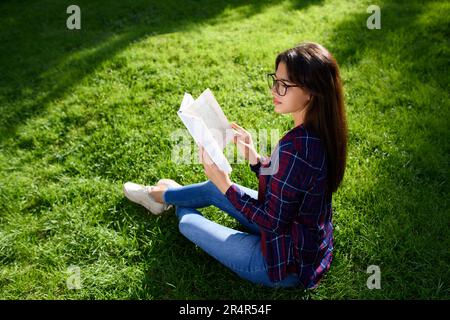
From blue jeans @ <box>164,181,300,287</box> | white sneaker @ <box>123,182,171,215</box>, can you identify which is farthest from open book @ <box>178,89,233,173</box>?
white sneaker @ <box>123,182,171,215</box>

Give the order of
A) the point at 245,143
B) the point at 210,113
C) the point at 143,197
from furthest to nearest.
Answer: the point at 143,197 → the point at 245,143 → the point at 210,113

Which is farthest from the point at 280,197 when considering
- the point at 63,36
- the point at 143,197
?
the point at 63,36

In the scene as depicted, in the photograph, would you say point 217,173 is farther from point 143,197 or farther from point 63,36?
point 63,36

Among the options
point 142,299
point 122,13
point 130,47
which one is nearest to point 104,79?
point 130,47

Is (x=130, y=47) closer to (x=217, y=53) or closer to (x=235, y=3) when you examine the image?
(x=217, y=53)

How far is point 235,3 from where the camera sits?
22.8ft

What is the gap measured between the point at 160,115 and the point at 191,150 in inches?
22.9

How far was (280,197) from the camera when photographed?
2.08 m

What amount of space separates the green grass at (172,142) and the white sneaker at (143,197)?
0.09 meters

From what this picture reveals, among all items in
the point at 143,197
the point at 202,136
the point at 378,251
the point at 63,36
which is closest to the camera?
the point at 202,136

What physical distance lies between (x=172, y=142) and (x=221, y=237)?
5.28ft

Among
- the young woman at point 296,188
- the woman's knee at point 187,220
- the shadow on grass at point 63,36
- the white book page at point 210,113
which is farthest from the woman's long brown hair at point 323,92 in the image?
the shadow on grass at point 63,36

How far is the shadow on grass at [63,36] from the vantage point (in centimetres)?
489
